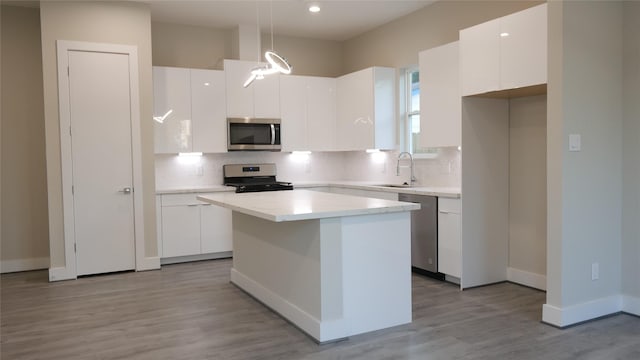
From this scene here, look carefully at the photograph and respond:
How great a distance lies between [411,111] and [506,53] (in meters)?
2.04

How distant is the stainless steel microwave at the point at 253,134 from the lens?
6223 mm

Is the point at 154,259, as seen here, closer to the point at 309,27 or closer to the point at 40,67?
the point at 40,67

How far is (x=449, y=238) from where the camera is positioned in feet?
15.2

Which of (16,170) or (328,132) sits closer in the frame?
(16,170)

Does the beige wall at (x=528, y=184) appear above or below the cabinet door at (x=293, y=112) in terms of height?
below

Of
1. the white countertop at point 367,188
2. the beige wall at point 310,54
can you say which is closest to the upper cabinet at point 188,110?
the white countertop at point 367,188

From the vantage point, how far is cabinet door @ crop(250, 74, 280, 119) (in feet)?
20.9

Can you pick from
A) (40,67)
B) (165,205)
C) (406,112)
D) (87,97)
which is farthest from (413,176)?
(40,67)

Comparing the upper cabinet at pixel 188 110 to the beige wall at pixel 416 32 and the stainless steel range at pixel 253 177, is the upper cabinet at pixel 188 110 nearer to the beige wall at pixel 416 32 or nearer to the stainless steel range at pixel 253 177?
the stainless steel range at pixel 253 177

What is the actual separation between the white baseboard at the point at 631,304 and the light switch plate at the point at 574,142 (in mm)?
1210

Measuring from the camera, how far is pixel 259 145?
6363mm

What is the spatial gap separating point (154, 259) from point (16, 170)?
1.81m

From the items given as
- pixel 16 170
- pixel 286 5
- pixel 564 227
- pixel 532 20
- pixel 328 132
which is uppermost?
pixel 286 5

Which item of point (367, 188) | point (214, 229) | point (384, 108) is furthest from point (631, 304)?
point (214, 229)
